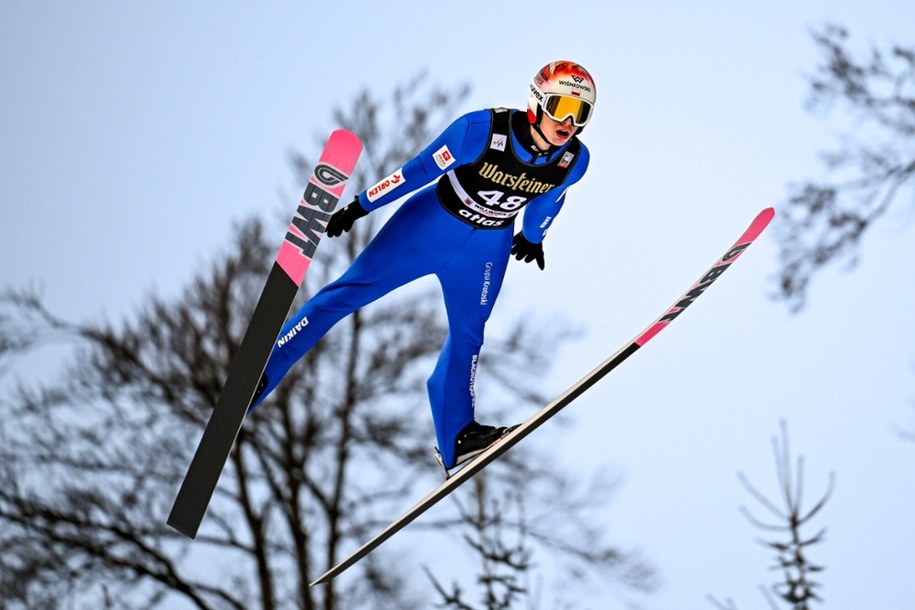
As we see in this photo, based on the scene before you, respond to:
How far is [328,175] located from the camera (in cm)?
453

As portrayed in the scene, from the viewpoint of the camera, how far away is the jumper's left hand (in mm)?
5145

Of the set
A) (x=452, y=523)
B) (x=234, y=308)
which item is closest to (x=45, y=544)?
(x=234, y=308)

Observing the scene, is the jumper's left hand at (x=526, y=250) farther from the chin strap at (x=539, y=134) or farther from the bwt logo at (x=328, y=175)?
the bwt logo at (x=328, y=175)

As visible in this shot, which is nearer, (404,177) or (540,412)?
(404,177)

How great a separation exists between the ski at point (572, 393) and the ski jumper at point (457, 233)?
20cm

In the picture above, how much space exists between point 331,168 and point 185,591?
348 inches

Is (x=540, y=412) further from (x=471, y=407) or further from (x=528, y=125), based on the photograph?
(x=528, y=125)

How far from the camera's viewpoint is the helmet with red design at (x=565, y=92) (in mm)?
4504

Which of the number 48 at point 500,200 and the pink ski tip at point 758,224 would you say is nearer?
the number 48 at point 500,200

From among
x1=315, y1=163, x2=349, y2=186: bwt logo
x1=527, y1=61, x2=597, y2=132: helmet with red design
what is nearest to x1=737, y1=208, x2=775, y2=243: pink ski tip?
x1=527, y1=61, x2=597, y2=132: helmet with red design

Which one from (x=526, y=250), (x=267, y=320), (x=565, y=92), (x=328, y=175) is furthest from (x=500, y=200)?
(x=267, y=320)

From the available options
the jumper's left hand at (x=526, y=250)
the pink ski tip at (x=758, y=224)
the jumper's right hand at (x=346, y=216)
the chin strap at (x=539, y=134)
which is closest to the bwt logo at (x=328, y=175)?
the jumper's right hand at (x=346, y=216)

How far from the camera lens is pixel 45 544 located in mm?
12273

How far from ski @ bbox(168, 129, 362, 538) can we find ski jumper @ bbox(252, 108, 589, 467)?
7.4 inches
